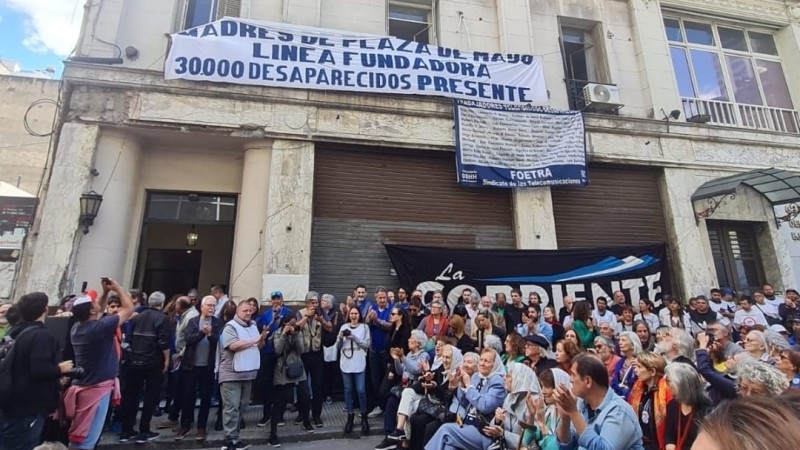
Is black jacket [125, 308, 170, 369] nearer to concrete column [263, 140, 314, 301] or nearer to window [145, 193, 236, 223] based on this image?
concrete column [263, 140, 314, 301]

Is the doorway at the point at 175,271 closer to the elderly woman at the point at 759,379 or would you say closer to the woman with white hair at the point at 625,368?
the woman with white hair at the point at 625,368

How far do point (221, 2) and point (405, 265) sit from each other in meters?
8.08

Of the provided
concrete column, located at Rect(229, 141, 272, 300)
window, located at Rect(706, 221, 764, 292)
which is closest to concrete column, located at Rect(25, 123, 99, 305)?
concrete column, located at Rect(229, 141, 272, 300)

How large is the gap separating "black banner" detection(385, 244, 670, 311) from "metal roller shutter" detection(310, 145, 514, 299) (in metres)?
0.63

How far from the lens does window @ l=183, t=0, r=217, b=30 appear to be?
1011 centimetres

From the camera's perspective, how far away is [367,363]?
720 cm

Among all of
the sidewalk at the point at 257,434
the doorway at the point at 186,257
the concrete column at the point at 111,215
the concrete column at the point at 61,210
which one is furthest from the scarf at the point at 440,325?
the doorway at the point at 186,257

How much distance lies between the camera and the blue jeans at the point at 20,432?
3684mm

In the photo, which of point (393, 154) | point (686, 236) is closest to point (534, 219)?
point (393, 154)

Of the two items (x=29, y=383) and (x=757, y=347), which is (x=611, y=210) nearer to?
(x=757, y=347)

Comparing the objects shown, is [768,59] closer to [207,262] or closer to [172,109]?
[172,109]

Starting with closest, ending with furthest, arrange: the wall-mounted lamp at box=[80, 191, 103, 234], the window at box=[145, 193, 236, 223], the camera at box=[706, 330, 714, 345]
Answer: the camera at box=[706, 330, 714, 345] < the wall-mounted lamp at box=[80, 191, 103, 234] < the window at box=[145, 193, 236, 223]

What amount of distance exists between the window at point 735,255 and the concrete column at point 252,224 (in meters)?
12.1

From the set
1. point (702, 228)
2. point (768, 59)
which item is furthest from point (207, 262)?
point (768, 59)
